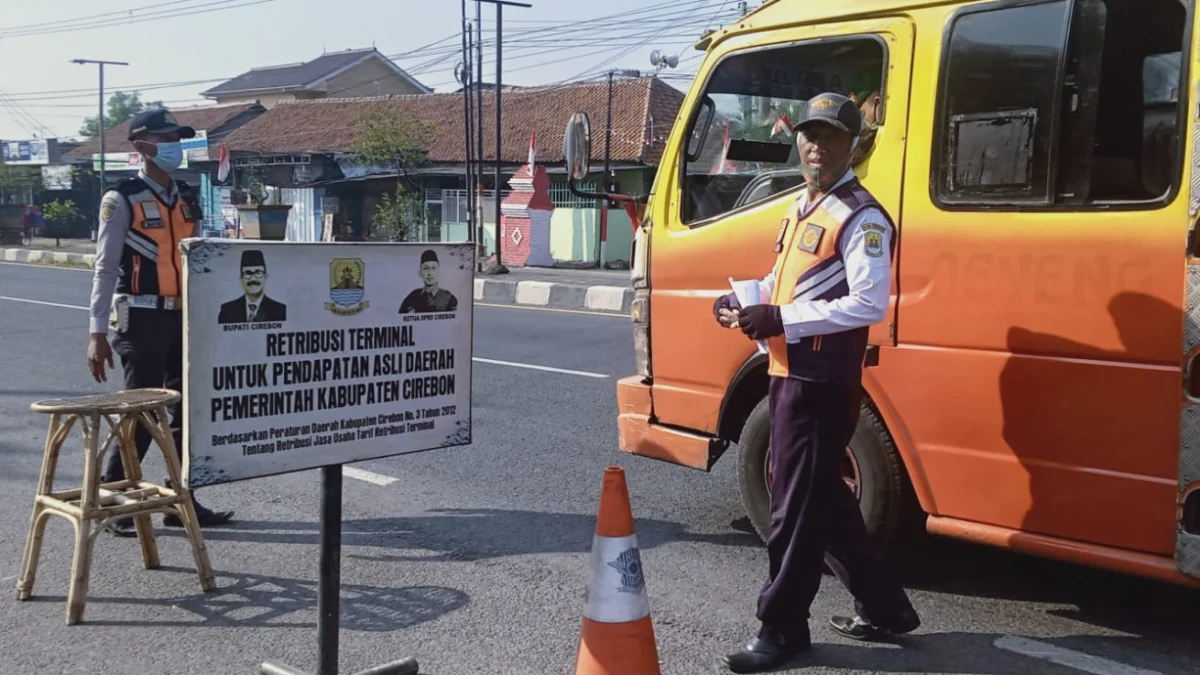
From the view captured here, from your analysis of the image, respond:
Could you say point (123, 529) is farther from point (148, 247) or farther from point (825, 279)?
point (825, 279)

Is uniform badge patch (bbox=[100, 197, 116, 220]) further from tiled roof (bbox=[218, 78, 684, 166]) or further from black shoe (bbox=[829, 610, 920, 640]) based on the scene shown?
tiled roof (bbox=[218, 78, 684, 166])

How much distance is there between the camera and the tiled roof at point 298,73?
54.8 m

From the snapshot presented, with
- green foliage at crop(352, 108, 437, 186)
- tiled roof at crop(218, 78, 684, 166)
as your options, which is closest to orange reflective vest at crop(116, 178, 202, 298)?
→ tiled roof at crop(218, 78, 684, 166)

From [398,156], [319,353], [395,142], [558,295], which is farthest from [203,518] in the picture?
[398,156]

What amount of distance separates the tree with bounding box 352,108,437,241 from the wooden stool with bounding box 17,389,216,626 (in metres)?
24.5

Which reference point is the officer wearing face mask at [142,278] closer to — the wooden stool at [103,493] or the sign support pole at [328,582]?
the wooden stool at [103,493]

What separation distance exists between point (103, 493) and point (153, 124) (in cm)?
168

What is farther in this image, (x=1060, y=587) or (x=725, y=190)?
(x=725, y=190)

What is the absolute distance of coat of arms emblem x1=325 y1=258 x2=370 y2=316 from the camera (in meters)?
3.12

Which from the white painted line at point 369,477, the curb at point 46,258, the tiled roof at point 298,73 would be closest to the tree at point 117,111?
the tiled roof at point 298,73

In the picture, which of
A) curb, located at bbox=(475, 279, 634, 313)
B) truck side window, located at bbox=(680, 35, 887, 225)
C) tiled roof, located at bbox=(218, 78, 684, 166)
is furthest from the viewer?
tiled roof, located at bbox=(218, 78, 684, 166)

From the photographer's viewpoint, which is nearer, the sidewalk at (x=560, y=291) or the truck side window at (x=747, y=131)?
the truck side window at (x=747, y=131)

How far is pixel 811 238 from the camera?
339 cm

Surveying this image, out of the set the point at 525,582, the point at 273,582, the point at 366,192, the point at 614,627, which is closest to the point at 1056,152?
the point at 614,627
